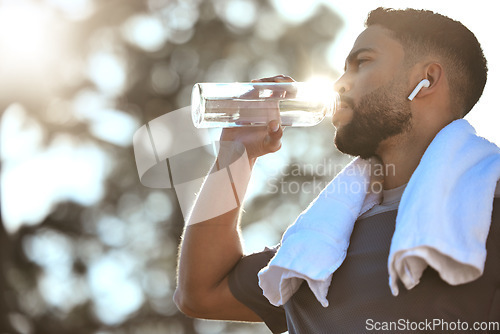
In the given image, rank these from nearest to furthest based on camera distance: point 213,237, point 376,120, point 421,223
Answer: point 421,223
point 376,120
point 213,237

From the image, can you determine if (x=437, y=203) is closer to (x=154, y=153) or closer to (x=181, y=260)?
(x=181, y=260)

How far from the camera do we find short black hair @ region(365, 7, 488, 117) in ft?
8.73

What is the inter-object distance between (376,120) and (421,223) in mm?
705

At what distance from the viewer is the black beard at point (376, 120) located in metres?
2.53

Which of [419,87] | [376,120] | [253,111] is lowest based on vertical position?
[253,111]

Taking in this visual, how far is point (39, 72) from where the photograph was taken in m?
7.53

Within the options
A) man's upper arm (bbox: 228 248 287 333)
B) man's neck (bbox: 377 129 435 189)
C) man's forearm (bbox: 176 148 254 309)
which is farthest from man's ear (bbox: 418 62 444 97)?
man's upper arm (bbox: 228 248 287 333)

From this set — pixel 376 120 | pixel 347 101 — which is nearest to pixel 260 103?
pixel 347 101

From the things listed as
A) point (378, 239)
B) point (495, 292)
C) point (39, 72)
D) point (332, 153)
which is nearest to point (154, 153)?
point (39, 72)

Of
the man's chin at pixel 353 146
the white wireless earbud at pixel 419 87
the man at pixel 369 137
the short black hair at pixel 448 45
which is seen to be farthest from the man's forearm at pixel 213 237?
the short black hair at pixel 448 45

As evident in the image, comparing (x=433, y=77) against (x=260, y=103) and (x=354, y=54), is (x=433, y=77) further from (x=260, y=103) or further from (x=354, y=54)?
(x=260, y=103)

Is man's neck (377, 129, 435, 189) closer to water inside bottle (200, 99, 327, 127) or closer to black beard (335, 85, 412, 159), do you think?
black beard (335, 85, 412, 159)

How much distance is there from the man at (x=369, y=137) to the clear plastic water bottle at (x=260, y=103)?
48 millimetres

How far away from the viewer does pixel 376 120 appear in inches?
99.5
